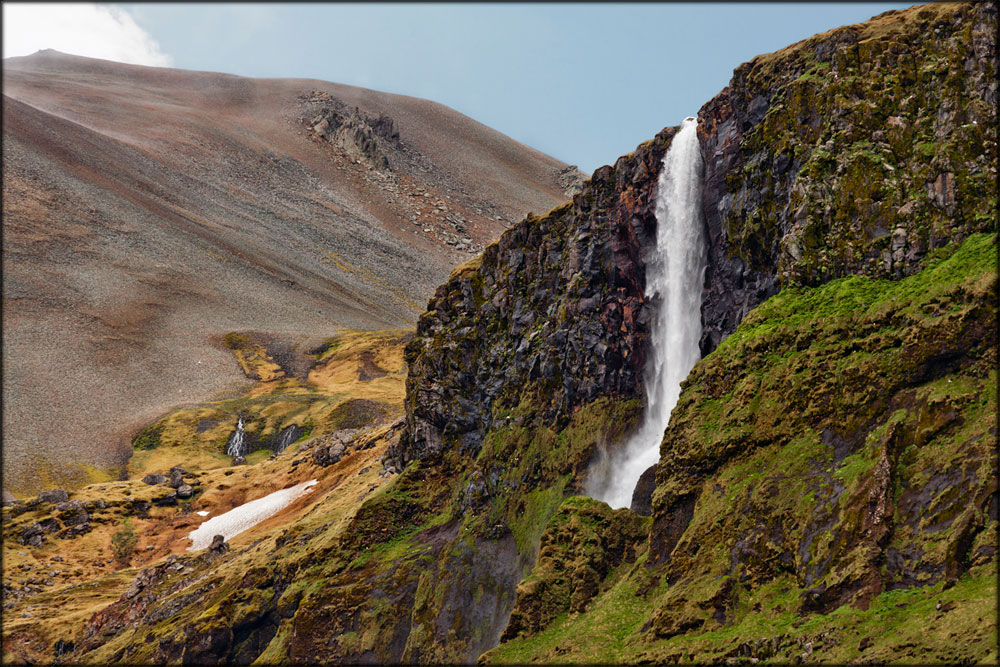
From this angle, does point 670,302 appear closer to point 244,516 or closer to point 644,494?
point 644,494

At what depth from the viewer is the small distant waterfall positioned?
9231cm

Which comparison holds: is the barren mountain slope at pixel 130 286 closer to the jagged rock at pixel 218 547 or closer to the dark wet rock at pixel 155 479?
the dark wet rock at pixel 155 479

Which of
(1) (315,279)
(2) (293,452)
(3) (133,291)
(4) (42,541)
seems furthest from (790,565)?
(1) (315,279)

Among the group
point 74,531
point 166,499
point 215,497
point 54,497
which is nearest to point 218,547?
point 74,531

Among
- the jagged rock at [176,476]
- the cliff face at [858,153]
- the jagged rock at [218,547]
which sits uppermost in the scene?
the cliff face at [858,153]

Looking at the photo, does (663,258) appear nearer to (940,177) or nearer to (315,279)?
(940,177)

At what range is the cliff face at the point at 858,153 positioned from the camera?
74.8 feet

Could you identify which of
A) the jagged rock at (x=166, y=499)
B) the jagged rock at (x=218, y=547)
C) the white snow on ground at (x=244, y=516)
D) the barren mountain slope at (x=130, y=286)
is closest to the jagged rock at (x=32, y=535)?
the jagged rock at (x=166, y=499)

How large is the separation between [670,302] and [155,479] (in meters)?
65.3

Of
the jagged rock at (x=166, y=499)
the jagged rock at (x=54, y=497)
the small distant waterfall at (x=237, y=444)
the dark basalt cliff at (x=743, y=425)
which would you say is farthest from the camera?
the small distant waterfall at (x=237, y=444)

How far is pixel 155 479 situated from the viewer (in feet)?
257

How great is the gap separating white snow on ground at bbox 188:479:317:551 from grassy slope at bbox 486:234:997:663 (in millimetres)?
47330

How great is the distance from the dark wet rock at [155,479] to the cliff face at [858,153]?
2653 inches

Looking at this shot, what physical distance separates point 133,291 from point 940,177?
140m
